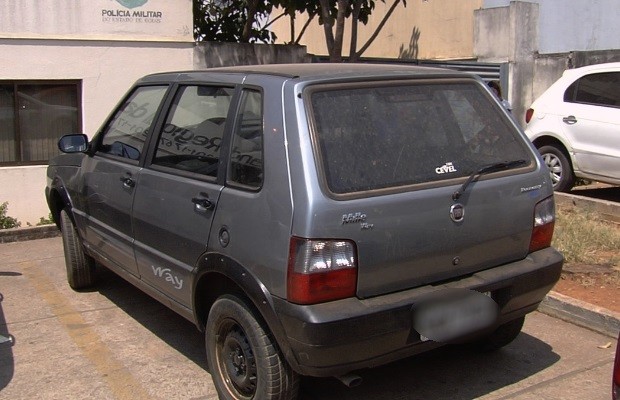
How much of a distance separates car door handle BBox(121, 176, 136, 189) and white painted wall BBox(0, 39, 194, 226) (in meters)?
3.91

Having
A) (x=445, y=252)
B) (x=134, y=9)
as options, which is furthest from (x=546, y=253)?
(x=134, y=9)

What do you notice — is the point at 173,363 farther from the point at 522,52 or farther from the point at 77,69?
the point at 522,52

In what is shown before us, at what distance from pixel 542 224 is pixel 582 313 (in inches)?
56.7

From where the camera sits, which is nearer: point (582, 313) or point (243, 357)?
point (243, 357)

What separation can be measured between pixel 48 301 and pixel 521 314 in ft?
12.5

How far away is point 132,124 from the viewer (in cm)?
516

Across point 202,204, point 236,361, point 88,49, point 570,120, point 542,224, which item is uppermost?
point 88,49

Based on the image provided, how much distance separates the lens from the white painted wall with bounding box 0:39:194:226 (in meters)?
8.06

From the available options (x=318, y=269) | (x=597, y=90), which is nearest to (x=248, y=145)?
(x=318, y=269)

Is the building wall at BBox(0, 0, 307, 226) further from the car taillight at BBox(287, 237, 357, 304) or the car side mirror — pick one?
the car taillight at BBox(287, 237, 357, 304)

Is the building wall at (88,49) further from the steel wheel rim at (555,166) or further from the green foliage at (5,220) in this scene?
the steel wheel rim at (555,166)

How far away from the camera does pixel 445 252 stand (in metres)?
3.68

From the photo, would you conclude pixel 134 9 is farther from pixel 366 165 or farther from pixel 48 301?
pixel 366 165

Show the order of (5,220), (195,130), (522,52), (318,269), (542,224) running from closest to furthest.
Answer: (318,269)
(542,224)
(195,130)
(5,220)
(522,52)
